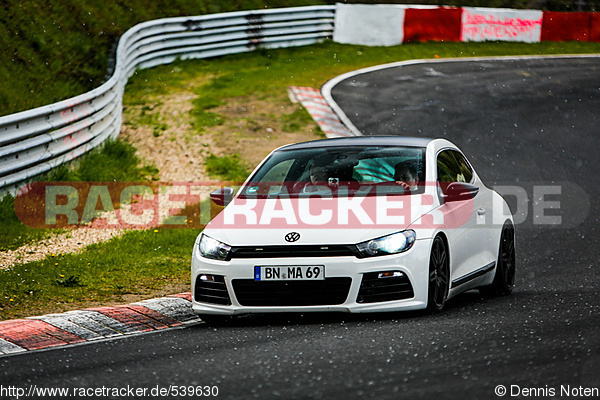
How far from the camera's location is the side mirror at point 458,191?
782cm

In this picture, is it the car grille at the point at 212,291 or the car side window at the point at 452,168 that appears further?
the car side window at the point at 452,168

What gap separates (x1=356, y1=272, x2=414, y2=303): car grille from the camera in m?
6.98

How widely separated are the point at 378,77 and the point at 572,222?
33.4 feet

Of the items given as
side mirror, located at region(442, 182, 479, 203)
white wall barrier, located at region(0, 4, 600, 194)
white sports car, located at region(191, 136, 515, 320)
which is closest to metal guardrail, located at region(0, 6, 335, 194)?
white wall barrier, located at region(0, 4, 600, 194)

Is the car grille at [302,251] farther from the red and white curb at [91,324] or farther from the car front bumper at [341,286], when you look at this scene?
the red and white curb at [91,324]

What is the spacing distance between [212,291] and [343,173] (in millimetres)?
1611

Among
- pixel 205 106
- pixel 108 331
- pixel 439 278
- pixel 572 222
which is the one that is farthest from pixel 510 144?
pixel 108 331

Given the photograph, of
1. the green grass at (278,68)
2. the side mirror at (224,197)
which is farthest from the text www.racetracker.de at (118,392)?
the green grass at (278,68)

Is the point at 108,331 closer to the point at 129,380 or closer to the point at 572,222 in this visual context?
the point at 129,380

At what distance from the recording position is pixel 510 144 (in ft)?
54.4

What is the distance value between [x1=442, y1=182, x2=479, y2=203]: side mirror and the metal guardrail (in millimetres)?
6304

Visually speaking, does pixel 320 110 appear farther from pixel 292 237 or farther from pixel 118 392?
pixel 118 392

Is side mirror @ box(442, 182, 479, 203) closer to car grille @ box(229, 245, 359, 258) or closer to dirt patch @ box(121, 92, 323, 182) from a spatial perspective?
car grille @ box(229, 245, 359, 258)

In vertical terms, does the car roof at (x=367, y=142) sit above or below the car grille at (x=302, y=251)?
above
